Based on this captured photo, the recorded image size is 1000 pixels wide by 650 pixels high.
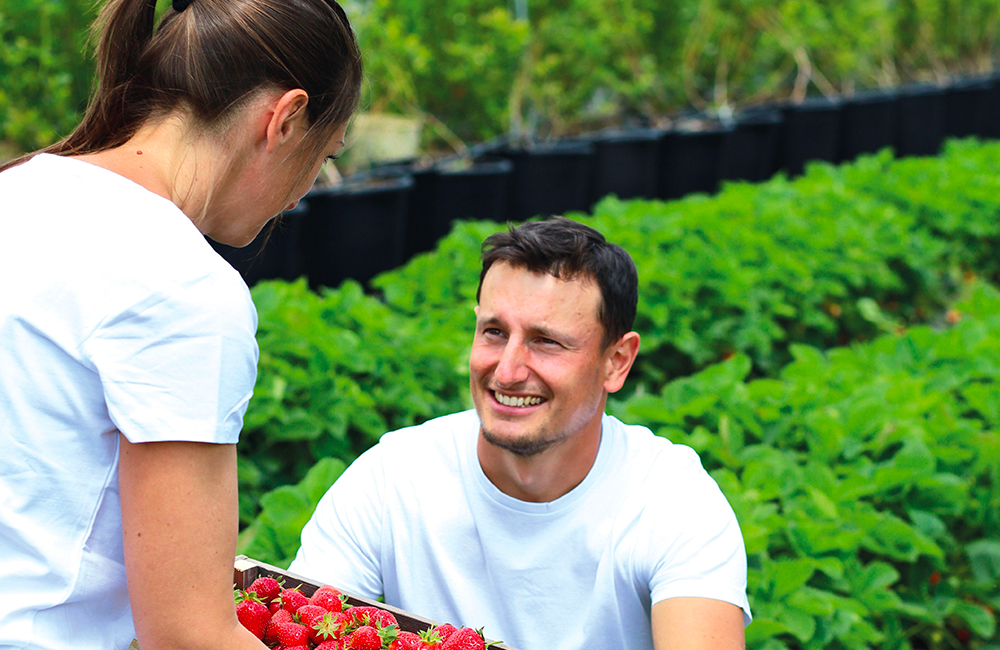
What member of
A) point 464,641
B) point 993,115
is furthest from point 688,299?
point 993,115

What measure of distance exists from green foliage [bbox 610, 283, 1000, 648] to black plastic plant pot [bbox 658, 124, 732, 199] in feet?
13.8

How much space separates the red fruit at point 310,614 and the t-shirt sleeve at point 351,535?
0.39 meters

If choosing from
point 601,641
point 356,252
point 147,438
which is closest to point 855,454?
point 601,641

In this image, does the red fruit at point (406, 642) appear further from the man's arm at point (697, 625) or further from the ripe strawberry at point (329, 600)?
the man's arm at point (697, 625)

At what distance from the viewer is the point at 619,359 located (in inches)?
78.5

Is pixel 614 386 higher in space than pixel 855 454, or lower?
higher

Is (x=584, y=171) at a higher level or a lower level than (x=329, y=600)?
lower

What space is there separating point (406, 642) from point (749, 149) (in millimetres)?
7196

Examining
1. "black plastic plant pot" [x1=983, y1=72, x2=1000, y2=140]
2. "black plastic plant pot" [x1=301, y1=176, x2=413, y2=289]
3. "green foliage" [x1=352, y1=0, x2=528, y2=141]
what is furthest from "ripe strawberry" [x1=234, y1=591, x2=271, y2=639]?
"black plastic plant pot" [x1=983, y1=72, x2=1000, y2=140]

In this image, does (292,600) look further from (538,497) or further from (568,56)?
(568,56)

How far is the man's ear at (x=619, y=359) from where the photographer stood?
1969 millimetres

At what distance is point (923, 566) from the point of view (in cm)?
282

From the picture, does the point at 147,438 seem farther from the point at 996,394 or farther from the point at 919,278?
the point at 919,278

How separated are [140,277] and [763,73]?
9.98 m
